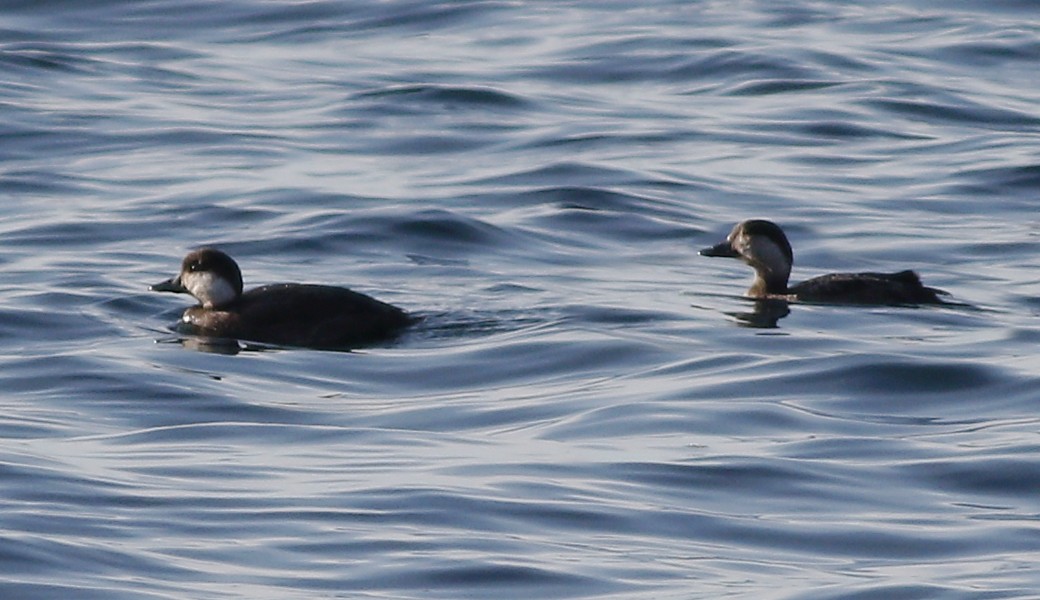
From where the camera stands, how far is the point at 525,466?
1034 cm

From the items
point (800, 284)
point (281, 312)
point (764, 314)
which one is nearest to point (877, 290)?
point (764, 314)

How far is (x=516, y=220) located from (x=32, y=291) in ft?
13.1

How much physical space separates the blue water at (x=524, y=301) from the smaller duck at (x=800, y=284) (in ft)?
0.41

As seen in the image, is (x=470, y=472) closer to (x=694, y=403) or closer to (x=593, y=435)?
(x=593, y=435)

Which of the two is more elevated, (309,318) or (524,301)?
(309,318)

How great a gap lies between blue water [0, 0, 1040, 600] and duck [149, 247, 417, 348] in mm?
164

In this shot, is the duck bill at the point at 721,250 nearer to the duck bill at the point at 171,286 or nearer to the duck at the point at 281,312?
the duck at the point at 281,312

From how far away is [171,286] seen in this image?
1479 centimetres

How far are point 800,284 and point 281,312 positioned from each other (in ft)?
10.8

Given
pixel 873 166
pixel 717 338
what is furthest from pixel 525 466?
pixel 873 166

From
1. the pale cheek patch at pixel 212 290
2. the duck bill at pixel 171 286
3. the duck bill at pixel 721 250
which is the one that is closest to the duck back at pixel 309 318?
the pale cheek patch at pixel 212 290

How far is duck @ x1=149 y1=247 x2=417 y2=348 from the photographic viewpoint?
13703mm

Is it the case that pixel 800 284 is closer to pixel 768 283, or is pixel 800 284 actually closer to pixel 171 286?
pixel 768 283

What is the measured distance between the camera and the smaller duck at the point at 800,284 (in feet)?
48.2
